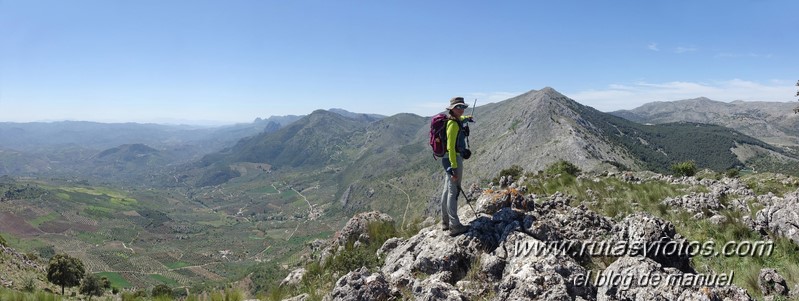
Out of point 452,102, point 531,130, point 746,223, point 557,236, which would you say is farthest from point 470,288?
point 531,130

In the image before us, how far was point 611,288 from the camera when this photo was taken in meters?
7.91

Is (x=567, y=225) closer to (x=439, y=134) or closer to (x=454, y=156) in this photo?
(x=454, y=156)

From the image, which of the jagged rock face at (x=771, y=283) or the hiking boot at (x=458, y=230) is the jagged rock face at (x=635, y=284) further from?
the hiking boot at (x=458, y=230)

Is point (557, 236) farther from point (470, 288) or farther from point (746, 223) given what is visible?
point (746, 223)

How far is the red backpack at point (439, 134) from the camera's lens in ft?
36.1

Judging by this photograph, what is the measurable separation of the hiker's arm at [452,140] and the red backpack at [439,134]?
40 cm

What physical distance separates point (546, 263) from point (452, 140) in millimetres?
3864

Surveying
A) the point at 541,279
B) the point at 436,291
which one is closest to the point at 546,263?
the point at 541,279

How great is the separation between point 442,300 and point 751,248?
28.5ft

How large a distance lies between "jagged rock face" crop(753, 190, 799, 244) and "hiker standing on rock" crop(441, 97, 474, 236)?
846 cm

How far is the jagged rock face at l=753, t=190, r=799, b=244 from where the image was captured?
1015 cm

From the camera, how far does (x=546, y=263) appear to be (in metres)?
8.61

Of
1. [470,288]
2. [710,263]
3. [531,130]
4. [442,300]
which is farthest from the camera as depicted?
[531,130]

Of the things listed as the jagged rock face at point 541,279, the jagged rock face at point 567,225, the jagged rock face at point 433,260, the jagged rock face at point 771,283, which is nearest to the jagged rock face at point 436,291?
the jagged rock face at point 433,260
